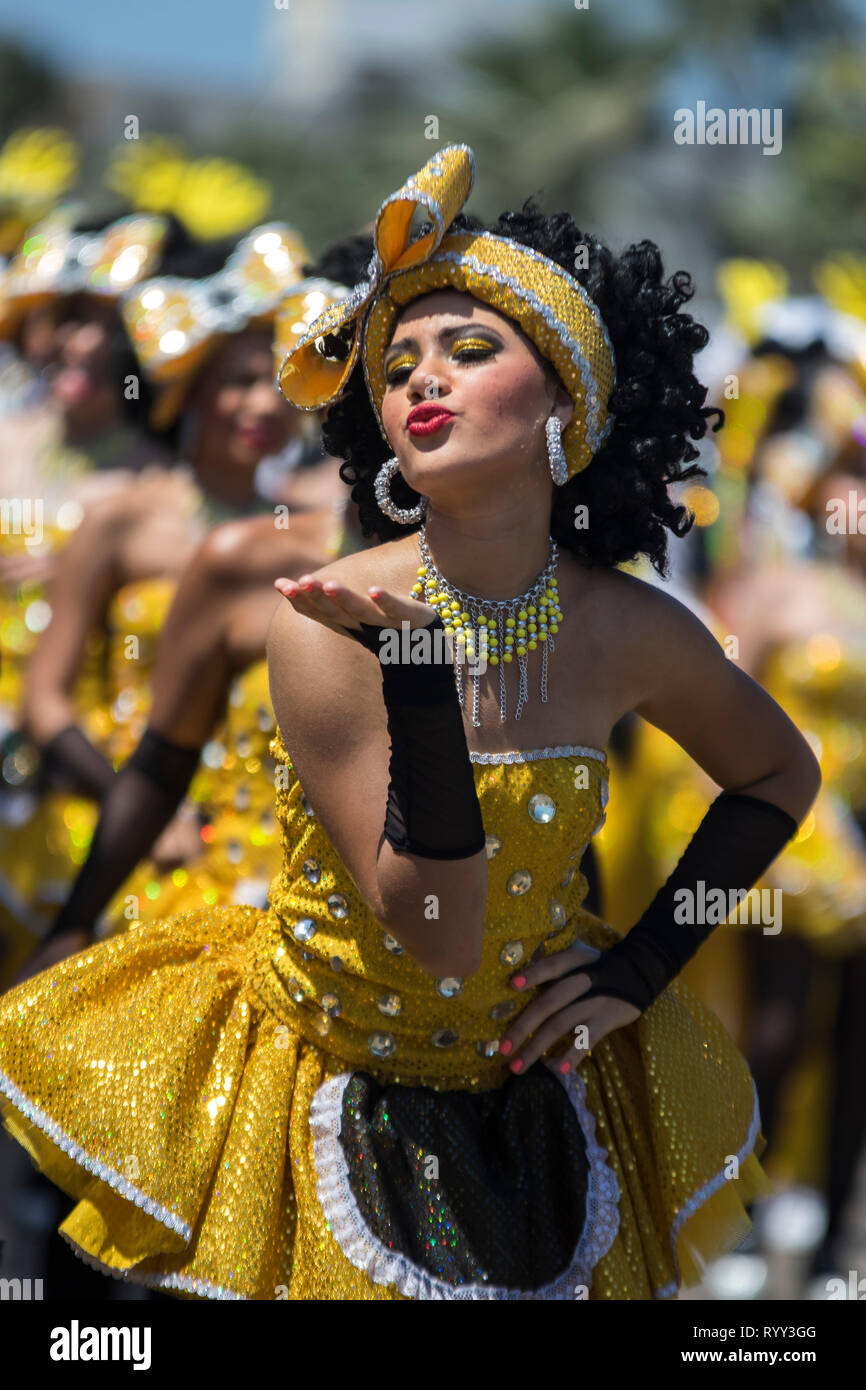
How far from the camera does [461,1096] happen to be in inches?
93.7

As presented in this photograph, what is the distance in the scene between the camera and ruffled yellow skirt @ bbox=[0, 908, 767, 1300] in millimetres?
2252

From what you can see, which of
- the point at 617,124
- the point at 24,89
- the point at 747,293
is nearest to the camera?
the point at 747,293

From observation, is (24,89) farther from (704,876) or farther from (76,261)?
(704,876)

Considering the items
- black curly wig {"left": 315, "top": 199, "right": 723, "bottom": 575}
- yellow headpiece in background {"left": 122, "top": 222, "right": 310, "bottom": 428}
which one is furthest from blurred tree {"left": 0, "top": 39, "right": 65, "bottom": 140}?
black curly wig {"left": 315, "top": 199, "right": 723, "bottom": 575}

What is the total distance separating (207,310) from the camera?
422 cm

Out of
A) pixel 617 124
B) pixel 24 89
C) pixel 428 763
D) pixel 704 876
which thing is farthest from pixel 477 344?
pixel 24 89

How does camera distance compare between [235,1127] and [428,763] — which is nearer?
[428,763]

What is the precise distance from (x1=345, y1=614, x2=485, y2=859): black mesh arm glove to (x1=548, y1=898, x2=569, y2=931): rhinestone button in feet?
1.36

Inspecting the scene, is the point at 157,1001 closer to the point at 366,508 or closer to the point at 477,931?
the point at 477,931

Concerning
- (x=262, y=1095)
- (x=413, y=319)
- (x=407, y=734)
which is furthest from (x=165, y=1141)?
(x=413, y=319)

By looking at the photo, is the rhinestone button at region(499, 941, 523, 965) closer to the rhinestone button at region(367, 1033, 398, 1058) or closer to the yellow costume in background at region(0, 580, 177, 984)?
the rhinestone button at region(367, 1033, 398, 1058)

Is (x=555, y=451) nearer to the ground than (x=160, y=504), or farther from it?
nearer to the ground

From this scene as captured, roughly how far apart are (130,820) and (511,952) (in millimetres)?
1057

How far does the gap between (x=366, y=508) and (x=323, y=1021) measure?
2.59 feet
